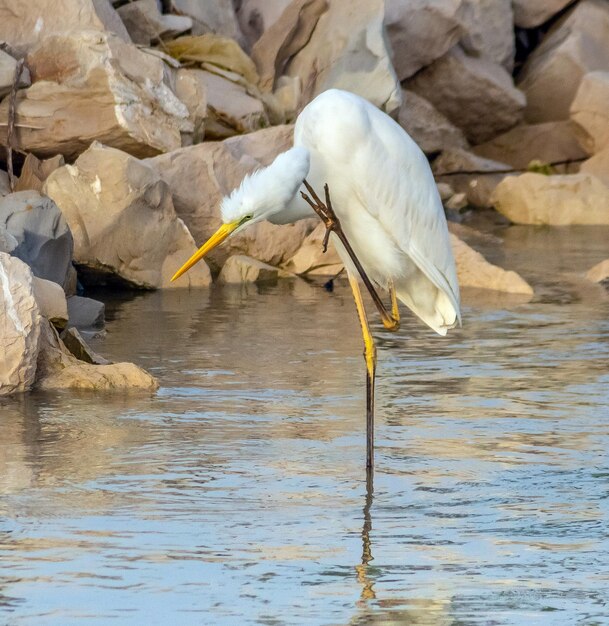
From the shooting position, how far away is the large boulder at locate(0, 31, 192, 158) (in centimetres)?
1266

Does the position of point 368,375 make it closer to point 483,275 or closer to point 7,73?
point 483,275

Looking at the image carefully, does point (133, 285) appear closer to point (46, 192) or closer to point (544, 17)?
point (46, 192)

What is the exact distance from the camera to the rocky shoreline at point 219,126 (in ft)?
32.3

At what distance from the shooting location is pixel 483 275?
38.3ft

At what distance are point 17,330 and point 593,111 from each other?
14.0m

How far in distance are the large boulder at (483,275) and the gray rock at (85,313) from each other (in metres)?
3.21

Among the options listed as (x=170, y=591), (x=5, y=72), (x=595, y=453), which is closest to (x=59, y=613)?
(x=170, y=591)

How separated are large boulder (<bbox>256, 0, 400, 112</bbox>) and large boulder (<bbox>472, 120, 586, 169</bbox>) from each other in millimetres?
4386

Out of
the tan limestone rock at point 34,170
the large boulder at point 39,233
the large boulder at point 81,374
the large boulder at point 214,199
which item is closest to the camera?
the large boulder at point 81,374

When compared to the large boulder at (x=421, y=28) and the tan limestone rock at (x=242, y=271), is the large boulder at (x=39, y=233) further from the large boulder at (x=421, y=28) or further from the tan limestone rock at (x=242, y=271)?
the large boulder at (x=421, y=28)

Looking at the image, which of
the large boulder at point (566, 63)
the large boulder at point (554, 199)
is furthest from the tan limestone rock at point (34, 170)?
the large boulder at point (566, 63)

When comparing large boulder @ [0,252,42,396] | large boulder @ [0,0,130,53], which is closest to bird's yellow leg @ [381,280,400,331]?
large boulder @ [0,252,42,396]

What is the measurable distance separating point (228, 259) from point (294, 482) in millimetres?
6528

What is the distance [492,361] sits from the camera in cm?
847
